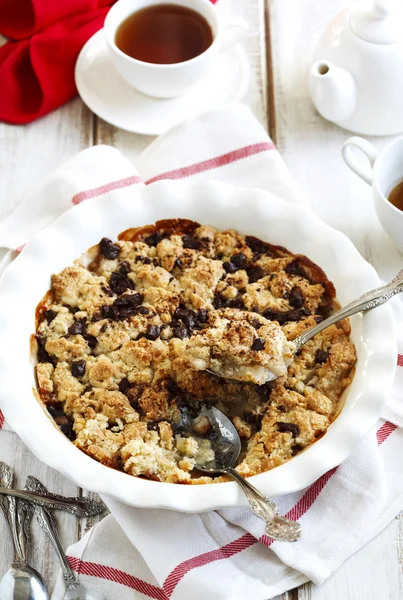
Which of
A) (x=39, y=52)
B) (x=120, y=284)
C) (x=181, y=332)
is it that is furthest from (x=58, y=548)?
(x=39, y=52)

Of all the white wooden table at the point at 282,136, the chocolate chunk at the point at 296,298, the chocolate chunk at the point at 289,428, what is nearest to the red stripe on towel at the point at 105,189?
the white wooden table at the point at 282,136

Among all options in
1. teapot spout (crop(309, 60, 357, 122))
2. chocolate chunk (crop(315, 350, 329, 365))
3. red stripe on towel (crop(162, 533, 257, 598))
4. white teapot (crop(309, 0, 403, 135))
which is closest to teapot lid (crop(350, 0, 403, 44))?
white teapot (crop(309, 0, 403, 135))

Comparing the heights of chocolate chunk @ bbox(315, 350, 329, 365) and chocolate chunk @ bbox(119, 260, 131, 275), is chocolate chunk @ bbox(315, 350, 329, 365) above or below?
below

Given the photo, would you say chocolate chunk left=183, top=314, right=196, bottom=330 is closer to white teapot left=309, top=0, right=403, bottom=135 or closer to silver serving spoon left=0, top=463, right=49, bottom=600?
silver serving spoon left=0, top=463, right=49, bottom=600

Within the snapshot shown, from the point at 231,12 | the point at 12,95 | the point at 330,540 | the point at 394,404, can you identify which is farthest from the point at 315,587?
the point at 231,12

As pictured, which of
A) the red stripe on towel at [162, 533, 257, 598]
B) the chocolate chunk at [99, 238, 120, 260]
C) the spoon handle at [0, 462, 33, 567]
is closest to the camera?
the red stripe on towel at [162, 533, 257, 598]

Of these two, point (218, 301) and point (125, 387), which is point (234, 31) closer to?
point (218, 301)
